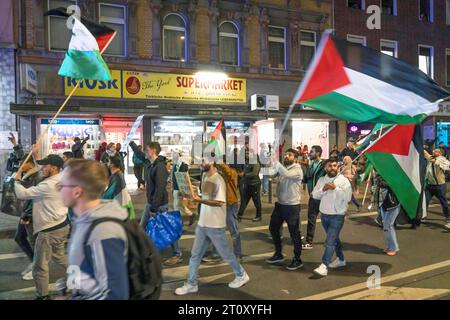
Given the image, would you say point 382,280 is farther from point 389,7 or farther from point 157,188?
point 389,7

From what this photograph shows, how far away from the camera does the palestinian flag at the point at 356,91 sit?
16.8ft

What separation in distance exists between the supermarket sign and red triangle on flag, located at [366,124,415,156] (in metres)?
12.3

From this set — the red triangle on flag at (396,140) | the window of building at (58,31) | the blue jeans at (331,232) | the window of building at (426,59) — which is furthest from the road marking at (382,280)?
the window of building at (426,59)

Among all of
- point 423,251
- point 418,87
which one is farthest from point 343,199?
point 423,251

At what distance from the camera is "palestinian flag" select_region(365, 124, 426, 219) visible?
5.98m

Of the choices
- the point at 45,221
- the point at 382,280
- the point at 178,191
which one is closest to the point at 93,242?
the point at 45,221

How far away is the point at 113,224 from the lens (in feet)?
8.09

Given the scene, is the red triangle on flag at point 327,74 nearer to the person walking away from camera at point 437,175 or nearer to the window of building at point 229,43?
the person walking away from camera at point 437,175

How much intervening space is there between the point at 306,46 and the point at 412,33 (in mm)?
7096

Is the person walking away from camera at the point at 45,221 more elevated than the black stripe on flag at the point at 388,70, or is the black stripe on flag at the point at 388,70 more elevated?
the black stripe on flag at the point at 388,70

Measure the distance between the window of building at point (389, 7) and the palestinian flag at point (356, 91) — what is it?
19.6 meters

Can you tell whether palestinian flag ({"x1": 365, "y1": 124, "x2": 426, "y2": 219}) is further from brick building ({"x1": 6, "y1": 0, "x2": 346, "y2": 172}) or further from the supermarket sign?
the supermarket sign

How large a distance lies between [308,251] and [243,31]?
1353 cm
